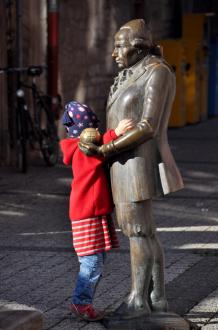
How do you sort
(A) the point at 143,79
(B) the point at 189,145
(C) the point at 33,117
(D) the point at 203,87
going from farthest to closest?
1. (D) the point at 203,87
2. (B) the point at 189,145
3. (C) the point at 33,117
4. (A) the point at 143,79

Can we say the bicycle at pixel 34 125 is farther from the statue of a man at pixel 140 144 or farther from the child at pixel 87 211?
the statue of a man at pixel 140 144

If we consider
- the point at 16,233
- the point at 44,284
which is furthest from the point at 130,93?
the point at 16,233

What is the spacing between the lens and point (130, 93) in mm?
5992

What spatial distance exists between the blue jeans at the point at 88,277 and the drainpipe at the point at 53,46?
9.02m

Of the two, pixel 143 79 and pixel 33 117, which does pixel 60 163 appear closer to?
pixel 33 117

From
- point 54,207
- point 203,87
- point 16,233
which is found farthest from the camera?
point 203,87

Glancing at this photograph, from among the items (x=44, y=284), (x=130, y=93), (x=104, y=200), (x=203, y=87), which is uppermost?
(x=130, y=93)

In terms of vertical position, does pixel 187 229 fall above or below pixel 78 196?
below

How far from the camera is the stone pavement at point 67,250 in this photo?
6926mm

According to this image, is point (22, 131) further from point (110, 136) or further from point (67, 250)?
point (110, 136)

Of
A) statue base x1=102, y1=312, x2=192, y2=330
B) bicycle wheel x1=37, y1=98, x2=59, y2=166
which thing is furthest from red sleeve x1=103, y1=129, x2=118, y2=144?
bicycle wheel x1=37, y1=98, x2=59, y2=166

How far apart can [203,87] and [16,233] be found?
1349 centimetres

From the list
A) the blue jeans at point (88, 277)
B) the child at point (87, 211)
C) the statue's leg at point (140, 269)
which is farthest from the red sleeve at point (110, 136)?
the blue jeans at point (88, 277)

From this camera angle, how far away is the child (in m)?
6.27
